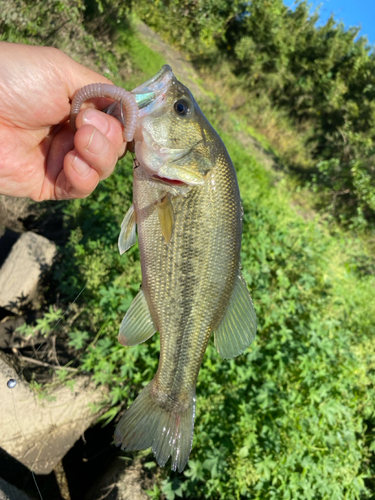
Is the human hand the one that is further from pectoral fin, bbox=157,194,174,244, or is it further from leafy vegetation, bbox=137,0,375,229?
leafy vegetation, bbox=137,0,375,229

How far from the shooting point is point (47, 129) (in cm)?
207

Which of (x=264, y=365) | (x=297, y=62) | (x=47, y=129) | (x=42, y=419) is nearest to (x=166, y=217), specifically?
(x=47, y=129)

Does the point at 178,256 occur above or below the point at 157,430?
above

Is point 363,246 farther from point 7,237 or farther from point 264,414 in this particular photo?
point 7,237

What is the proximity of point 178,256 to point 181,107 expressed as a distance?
0.80m

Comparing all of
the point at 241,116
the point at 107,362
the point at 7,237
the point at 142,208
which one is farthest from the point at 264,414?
the point at 241,116

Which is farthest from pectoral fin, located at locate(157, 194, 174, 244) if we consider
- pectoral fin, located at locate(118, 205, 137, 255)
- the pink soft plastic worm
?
the pink soft plastic worm

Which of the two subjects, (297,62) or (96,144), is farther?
(297,62)

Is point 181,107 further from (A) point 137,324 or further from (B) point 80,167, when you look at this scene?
(A) point 137,324

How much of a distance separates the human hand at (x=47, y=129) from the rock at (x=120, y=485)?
8.04 feet

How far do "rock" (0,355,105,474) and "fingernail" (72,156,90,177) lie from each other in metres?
1.98

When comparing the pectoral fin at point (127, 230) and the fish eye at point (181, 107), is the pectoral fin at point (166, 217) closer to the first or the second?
the pectoral fin at point (127, 230)

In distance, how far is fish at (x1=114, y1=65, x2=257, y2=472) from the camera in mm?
1598

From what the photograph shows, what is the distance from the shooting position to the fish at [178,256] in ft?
5.24
